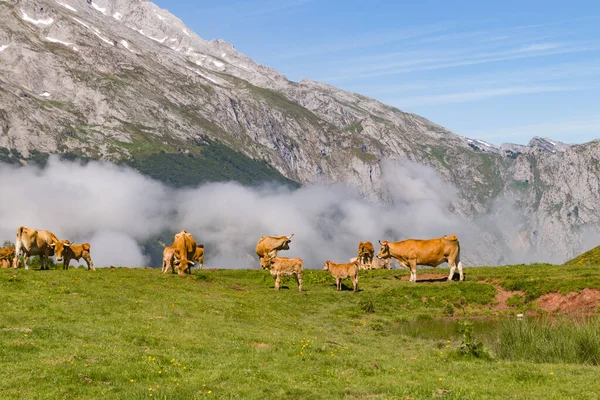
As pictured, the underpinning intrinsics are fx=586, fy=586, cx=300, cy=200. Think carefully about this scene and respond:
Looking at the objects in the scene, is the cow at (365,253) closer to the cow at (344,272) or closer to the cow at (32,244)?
the cow at (344,272)

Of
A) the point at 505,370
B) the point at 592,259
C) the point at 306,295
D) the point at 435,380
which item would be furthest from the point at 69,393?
the point at 592,259

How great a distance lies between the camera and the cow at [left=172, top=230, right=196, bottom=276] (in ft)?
163

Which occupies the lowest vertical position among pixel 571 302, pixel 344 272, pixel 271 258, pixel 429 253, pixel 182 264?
pixel 571 302

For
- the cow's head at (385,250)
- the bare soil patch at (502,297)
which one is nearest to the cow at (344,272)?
the cow's head at (385,250)

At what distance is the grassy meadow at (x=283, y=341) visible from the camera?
1948 centimetres

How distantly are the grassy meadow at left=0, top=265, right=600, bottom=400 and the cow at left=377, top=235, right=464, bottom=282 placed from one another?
10.7 ft

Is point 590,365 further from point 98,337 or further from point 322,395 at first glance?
point 98,337

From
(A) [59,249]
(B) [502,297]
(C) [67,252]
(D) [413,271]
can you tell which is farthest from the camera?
(C) [67,252]

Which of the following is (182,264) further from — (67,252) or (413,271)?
(413,271)

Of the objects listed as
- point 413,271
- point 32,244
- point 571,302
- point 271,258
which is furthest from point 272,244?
point 571,302

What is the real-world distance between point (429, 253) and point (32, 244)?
3304 cm

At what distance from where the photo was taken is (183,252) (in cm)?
5075

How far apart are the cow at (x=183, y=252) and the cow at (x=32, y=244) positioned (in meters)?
10.3

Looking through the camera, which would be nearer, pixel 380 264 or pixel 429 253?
pixel 429 253
